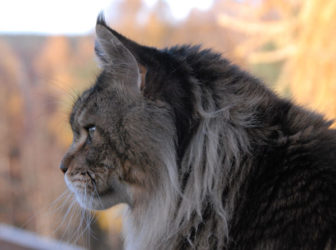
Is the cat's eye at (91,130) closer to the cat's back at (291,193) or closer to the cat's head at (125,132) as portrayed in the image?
the cat's head at (125,132)

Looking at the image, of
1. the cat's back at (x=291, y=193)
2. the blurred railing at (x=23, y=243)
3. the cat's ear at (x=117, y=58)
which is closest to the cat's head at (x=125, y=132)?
the cat's ear at (x=117, y=58)

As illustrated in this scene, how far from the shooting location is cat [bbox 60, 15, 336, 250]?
4.28ft

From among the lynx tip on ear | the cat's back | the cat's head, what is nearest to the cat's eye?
the cat's head

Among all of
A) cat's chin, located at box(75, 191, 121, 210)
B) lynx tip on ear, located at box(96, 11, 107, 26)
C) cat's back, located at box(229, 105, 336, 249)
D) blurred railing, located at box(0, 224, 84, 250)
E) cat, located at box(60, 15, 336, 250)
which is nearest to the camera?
cat's back, located at box(229, 105, 336, 249)

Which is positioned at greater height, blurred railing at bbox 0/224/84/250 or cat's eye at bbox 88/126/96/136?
cat's eye at bbox 88/126/96/136

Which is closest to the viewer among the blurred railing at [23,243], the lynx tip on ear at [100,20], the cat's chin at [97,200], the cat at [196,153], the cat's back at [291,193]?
the cat's back at [291,193]

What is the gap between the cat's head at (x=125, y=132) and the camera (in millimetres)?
1489

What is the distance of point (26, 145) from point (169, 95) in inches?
964

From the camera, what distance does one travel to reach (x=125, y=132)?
60.4 inches

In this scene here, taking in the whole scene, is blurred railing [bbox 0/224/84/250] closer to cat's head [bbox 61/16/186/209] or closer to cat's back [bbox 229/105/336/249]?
cat's head [bbox 61/16/186/209]

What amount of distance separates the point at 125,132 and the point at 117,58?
12.7 inches

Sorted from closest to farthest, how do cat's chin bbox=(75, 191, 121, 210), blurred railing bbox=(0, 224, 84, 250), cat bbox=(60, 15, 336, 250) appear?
cat bbox=(60, 15, 336, 250), cat's chin bbox=(75, 191, 121, 210), blurred railing bbox=(0, 224, 84, 250)

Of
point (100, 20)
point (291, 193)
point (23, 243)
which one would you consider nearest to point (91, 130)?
point (100, 20)

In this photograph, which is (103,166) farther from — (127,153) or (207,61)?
(207,61)
